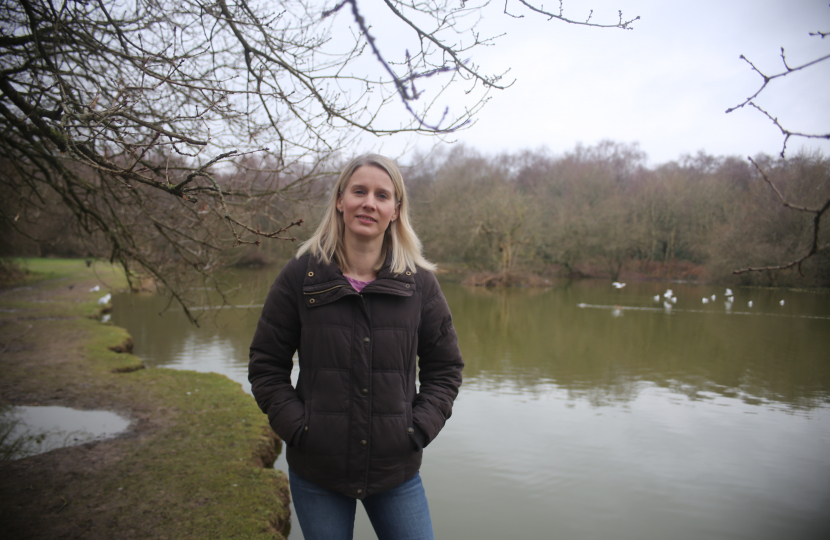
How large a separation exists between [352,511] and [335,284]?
769 millimetres

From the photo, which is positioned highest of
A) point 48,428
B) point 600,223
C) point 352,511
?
point 600,223

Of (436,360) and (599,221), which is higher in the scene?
(599,221)

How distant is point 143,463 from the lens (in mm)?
3650

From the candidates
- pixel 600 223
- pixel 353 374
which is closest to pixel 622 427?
pixel 353 374

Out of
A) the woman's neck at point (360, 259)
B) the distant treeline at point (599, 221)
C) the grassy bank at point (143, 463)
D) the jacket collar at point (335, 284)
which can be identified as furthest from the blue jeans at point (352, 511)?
the distant treeline at point (599, 221)

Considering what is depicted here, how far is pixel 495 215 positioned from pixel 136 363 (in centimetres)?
2020

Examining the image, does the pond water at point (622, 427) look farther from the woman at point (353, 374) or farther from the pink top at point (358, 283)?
the pink top at point (358, 283)

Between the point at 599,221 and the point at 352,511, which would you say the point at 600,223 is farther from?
the point at 352,511

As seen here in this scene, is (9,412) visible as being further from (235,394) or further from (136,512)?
(136,512)

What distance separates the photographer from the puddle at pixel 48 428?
3.96 metres

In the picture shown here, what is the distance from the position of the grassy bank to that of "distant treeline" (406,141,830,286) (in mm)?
16636

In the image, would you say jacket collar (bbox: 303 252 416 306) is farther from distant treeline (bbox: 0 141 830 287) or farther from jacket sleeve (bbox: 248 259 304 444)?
distant treeline (bbox: 0 141 830 287)

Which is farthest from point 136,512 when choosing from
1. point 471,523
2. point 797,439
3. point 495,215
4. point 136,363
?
point 495,215

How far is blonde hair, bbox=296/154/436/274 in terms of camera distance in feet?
5.97
